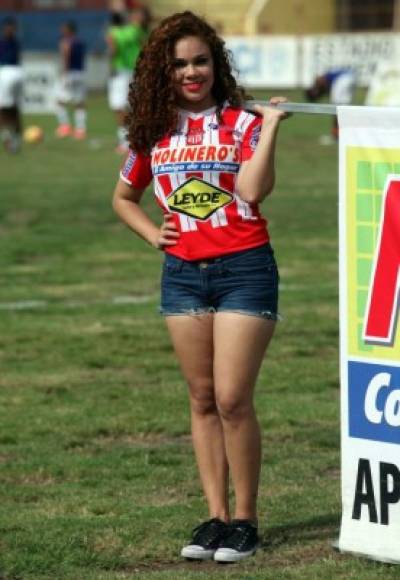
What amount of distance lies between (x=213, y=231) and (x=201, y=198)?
129mm

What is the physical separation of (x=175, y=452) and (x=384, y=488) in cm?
235

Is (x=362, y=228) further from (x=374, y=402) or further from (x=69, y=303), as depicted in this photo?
(x=69, y=303)

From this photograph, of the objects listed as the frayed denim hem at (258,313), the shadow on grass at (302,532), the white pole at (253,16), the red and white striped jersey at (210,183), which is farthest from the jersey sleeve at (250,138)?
the white pole at (253,16)

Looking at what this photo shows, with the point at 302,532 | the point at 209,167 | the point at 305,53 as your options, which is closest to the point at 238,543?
the point at 302,532

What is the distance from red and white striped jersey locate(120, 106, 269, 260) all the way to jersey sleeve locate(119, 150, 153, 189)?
186 millimetres

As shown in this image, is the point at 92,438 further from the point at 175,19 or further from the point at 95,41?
the point at 95,41

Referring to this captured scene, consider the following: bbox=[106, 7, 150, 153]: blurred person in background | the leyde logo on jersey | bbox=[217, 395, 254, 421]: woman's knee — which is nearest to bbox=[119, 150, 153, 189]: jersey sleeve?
the leyde logo on jersey

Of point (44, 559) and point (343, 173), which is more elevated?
point (343, 173)

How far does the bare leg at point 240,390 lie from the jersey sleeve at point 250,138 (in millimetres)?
596

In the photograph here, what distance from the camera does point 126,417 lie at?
9320 mm

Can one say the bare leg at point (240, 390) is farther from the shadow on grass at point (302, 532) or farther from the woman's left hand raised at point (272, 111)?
the woman's left hand raised at point (272, 111)

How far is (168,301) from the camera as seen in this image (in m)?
6.48

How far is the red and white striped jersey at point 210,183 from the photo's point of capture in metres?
6.31

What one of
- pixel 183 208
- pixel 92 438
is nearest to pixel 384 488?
pixel 183 208
